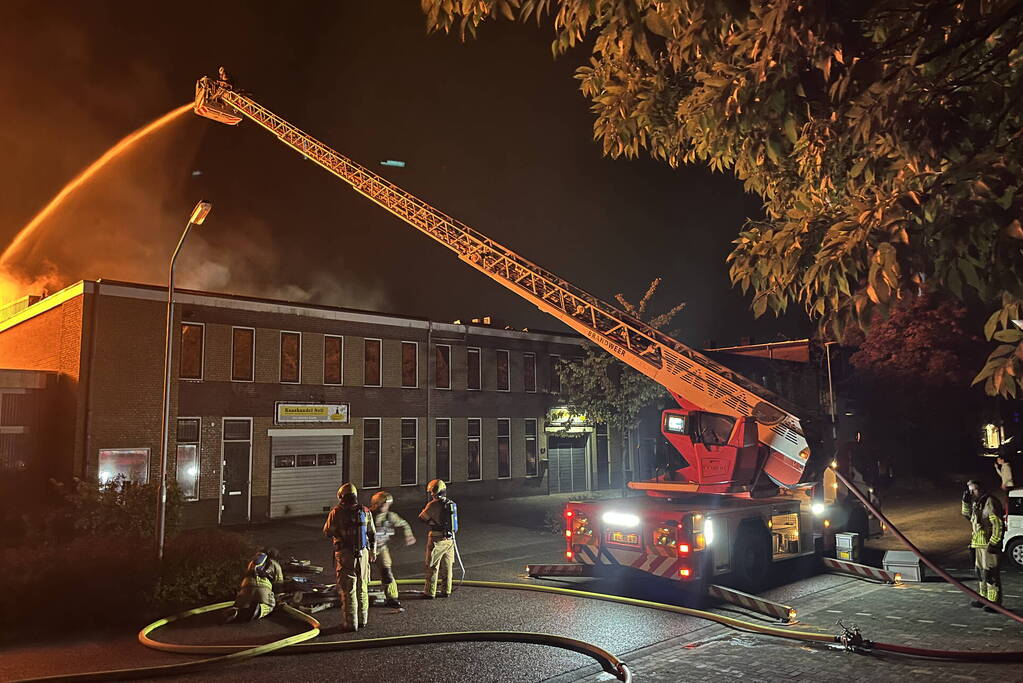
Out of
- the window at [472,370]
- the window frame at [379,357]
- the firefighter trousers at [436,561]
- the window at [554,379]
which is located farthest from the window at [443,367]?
the firefighter trousers at [436,561]

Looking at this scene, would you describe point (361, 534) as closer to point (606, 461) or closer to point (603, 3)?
point (603, 3)

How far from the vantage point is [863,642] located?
7.83 meters

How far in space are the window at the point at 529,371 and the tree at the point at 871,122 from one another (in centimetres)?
2603

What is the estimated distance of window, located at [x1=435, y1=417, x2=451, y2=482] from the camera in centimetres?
2781

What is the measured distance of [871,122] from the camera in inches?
169

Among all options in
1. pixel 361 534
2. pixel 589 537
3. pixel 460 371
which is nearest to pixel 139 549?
pixel 361 534

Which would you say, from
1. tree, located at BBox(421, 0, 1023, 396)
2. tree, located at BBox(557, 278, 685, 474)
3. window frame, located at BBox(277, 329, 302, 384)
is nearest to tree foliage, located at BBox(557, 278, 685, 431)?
tree, located at BBox(557, 278, 685, 474)

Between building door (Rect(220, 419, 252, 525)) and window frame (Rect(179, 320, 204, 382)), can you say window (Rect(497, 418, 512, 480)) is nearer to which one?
building door (Rect(220, 419, 252, 525))

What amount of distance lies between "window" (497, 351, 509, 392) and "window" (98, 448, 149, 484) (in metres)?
13.8

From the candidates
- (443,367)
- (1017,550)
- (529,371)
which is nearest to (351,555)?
(1017,550)

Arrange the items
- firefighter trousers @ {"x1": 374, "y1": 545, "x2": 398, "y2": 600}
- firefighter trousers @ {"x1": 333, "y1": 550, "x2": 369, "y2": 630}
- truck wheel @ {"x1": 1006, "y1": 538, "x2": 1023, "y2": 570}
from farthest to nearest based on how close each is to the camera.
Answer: truck wheel @ {"x1": 1006, "y1": 538, "x2": 1023, "y2": 570}, firefighter trousers @ {"x1": 374, "y1": 545, "x2": 398, "y2": 600}, firefighter trousers @ {"x1": 333, "y1": 550, "x2": 369, "y2": 630}

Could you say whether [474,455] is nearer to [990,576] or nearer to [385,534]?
[385,534]

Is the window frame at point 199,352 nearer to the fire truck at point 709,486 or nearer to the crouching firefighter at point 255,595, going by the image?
the fire truck at point 709,486

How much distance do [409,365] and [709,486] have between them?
17.2 m
